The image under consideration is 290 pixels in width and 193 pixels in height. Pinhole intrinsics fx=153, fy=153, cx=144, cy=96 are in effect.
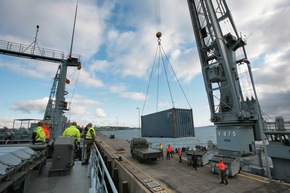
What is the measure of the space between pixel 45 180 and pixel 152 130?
59.0ft

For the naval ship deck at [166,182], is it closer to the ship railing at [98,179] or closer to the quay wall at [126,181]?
the quay wall at [126,181]

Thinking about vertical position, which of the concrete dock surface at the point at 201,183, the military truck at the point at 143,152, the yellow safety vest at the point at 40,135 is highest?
the yellow safety vest at the point at 40,135

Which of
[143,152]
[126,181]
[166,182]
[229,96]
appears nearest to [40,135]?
[126,181]

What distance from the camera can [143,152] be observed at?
40.8 feet

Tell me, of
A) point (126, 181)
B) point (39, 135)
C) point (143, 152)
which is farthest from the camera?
point (143, 152)

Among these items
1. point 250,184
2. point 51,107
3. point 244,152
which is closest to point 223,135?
point 244,152

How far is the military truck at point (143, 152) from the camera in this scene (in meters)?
12.1

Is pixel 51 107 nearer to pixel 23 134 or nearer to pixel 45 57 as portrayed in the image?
pixel 23 134

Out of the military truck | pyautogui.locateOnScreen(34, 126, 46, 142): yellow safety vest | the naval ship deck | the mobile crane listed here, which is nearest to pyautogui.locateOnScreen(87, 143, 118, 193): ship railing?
the naval ship deck

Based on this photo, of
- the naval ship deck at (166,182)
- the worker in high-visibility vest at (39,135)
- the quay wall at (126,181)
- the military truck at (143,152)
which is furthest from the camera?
the military truck at (143,152)

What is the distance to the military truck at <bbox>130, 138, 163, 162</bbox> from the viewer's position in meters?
12.1

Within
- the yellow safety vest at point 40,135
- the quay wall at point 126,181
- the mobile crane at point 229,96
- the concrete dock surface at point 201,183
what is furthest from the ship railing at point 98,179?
the mobile crane at point 229,96

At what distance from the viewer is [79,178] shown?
18.5 ft

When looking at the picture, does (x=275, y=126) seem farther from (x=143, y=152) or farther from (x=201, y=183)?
(x=143, y=152)
